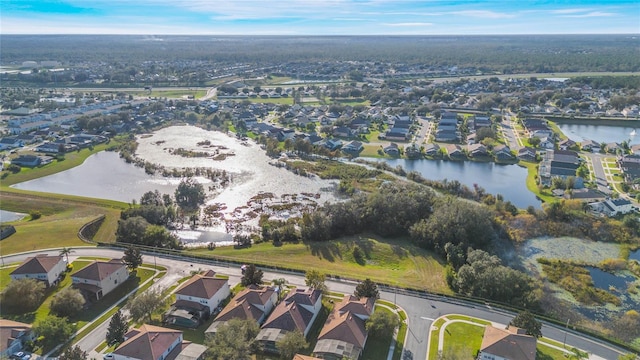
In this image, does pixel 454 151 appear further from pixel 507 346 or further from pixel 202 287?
pixel 202 287

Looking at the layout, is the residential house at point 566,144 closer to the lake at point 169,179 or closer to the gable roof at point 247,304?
the lake at point 169,179

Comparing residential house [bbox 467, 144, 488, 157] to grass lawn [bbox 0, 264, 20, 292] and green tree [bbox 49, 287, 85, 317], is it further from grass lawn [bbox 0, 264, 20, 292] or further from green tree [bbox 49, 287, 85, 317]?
grass lawn [bbox 0, 264, 20, 292]

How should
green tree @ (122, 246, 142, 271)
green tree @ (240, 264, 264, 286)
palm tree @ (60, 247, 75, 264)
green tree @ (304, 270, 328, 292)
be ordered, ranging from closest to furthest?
green tree @ (304, 270, 328, 292), green tree @ (240, 264, 264, 286), green tree @ (122, 246, 142, 271), palm tree @ (60, 247, 75, 264)

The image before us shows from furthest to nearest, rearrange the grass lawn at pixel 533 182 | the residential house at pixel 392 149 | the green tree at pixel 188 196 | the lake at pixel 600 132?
the lake at pixel 600 132 → the residential house at pixel 392 149 → the grass lawn at pixel 533 182 → the green tree at pixel 188 196

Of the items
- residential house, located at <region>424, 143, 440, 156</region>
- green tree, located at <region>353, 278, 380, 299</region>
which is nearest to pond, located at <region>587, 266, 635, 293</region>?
green tree, located at <region>353, 278, 380, 299</region>

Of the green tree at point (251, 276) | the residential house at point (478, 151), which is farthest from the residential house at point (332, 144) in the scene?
the green tree at point (251, 276)

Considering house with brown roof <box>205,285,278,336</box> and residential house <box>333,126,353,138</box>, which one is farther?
residential house <box>333,126,353,138</box>

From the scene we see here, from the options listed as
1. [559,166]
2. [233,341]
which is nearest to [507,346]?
[233,341]
